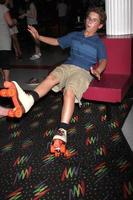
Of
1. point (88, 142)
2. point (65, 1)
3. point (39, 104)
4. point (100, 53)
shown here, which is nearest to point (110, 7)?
point (100, 53)

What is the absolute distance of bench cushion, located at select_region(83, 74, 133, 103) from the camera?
3.08 m

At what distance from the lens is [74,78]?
3.06 meters

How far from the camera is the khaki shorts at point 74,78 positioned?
2.99 metres

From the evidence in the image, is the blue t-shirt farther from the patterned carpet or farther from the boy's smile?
the patterned carpet

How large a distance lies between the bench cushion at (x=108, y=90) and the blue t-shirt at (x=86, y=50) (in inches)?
10.1

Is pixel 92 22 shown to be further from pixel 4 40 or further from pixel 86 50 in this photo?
pixel 4 40

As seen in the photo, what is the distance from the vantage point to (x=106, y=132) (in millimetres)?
3090

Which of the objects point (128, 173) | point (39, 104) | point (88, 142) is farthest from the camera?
point (39, 104)

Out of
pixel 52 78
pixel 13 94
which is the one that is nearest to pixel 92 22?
pixel 52 78

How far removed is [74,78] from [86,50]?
39 cm

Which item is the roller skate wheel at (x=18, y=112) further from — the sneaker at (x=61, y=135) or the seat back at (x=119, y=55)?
the seat back at (x=119, y=55)

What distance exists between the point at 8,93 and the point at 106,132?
115 centimetres

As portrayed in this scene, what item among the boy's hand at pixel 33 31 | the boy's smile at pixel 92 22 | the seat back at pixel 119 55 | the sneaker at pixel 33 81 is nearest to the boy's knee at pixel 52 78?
the boy's hand at pixel 33 31

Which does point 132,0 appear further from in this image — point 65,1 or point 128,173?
point 65,1
